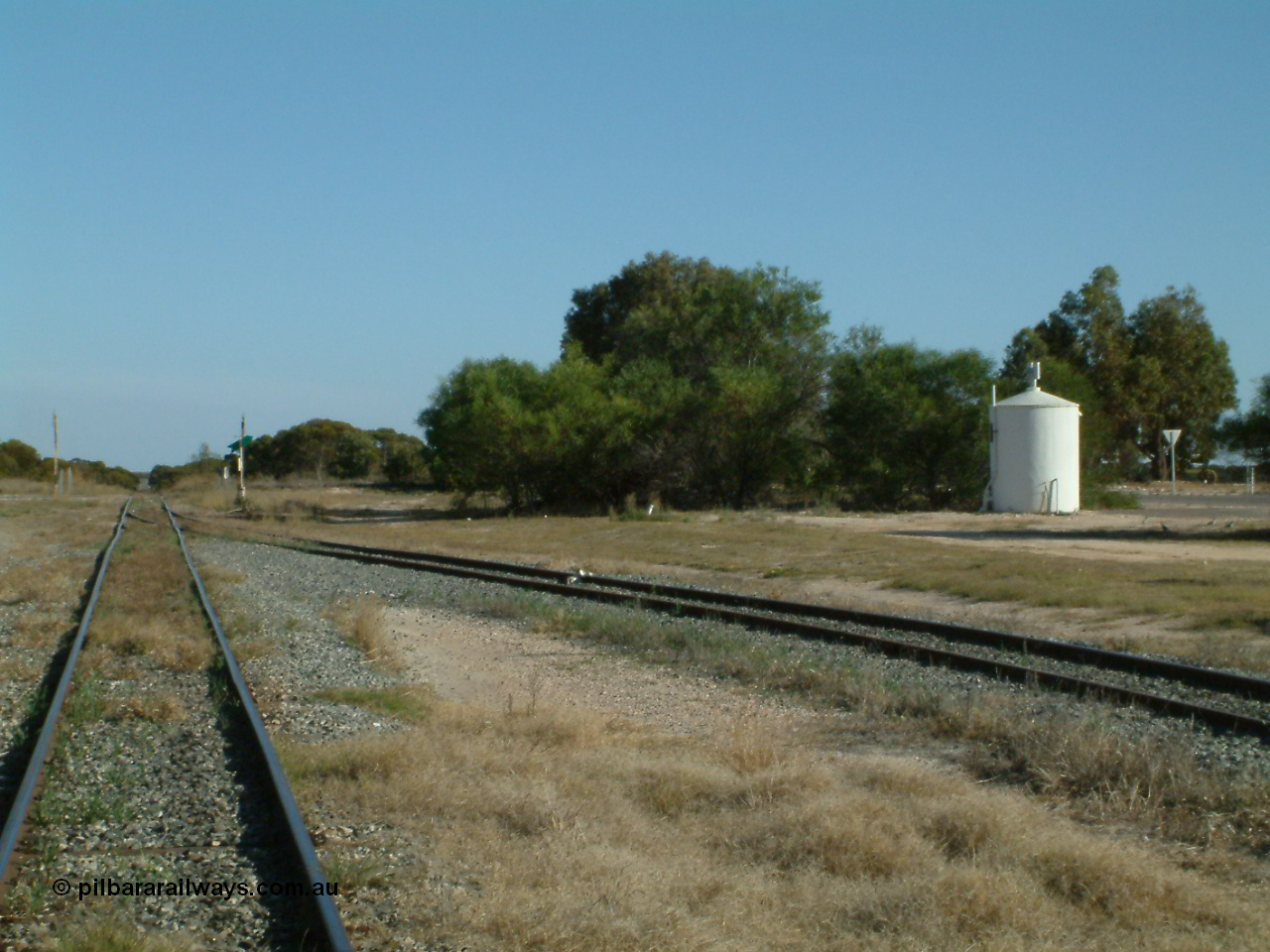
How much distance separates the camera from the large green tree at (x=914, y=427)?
4734cm

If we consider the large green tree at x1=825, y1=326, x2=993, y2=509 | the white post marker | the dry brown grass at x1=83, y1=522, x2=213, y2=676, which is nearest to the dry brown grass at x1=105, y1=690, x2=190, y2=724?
the dry brown grass at x1=83, y1=522, x2=213, y2=676

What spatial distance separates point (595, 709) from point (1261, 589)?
1227 centimetres

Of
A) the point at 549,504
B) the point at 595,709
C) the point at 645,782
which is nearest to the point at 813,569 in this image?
the point at 595,709

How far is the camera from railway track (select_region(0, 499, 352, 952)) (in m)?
5.32

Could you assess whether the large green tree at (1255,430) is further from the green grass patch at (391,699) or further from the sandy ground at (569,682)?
the green grass patch at (391,699)

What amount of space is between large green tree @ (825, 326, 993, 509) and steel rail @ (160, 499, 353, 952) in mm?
39000

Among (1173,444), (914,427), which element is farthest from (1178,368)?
(914,427)

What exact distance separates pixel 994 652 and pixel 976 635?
31.2 inches

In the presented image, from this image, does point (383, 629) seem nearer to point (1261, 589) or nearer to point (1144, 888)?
point (1144, 888)

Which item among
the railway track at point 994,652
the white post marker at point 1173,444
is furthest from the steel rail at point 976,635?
the white post marker at point 1173,444

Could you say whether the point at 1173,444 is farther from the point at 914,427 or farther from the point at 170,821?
the point at 170,821

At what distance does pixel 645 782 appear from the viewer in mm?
7348

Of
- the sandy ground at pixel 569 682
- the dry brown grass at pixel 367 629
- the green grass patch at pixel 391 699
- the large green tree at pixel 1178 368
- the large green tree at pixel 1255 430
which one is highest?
the large green tree at pixel 1178 368

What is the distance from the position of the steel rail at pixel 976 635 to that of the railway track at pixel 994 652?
11 millimetres
